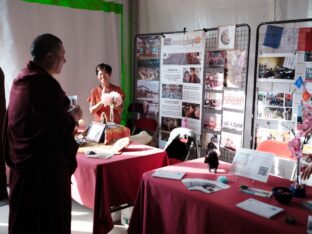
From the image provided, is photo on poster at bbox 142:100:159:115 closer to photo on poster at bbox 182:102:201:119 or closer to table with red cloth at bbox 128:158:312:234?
photo on poster at bbox 182:102:201:119

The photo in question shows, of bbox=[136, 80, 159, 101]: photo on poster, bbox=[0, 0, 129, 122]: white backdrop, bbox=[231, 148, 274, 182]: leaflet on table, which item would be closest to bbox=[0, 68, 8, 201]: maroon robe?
bbox=[0, 0, 129, 122]: white backdrop

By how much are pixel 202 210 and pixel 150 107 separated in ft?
8.96

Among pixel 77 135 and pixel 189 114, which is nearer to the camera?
pixel 77 135

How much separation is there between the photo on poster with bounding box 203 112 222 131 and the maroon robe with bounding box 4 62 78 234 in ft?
6.69

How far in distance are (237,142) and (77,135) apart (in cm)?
159

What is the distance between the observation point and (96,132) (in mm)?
2990

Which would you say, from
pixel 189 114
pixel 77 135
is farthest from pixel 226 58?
pixel 77 135

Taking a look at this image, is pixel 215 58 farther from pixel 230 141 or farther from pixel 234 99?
pixel 230 141

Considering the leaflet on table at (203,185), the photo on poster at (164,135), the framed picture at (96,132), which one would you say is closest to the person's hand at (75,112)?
the leaflet on table at (203,185)

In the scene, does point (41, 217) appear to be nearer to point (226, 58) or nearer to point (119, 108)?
point (119, 108)

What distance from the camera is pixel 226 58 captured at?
11.3 ft

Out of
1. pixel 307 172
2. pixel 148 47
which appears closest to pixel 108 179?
pixel 307 172

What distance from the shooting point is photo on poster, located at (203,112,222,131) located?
3.59 metres

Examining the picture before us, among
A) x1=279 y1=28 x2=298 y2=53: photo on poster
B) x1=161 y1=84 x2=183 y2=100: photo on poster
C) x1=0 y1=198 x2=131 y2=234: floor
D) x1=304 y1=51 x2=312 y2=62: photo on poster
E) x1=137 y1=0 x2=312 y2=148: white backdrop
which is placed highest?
x1=137 y1=0 x2=312 y2=148: white backdrop
